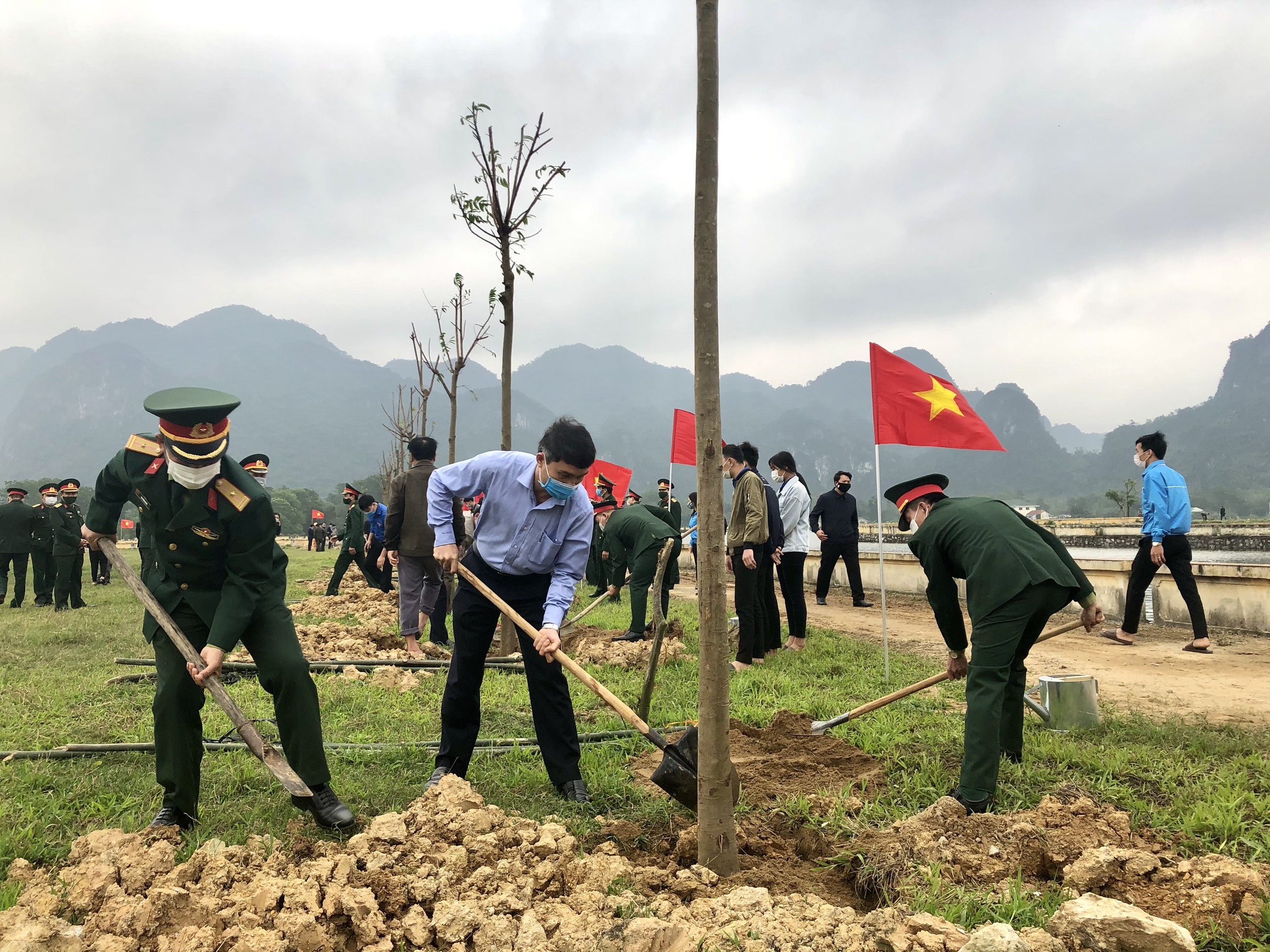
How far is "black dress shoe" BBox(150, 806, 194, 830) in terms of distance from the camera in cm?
325

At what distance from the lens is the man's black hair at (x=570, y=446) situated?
11.7 feet

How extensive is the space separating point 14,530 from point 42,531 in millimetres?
384

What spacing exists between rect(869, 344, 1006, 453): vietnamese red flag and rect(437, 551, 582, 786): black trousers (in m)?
3.36

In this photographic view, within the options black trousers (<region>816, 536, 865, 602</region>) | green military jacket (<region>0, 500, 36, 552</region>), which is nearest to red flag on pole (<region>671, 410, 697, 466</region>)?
black trousers (<region>816, 536, 865, 602</region>)

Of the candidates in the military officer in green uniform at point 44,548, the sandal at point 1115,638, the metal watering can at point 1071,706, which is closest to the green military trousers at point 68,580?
the military officer in green uniform at point 44,548

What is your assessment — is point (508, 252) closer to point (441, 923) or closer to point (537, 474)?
Answer: point (537, 474)

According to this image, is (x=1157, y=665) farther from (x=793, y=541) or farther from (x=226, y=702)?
(x=226, y=702)

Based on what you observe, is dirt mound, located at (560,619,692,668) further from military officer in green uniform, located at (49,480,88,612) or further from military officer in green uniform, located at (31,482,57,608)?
military officer in green uniform, located at (31,482,57,608)

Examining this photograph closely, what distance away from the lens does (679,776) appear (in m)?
3.38

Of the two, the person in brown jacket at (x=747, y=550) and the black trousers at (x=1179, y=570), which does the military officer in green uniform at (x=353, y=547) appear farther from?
the black trousers at (x=1179, y=570)

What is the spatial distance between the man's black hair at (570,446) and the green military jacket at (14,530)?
11962 millimetres

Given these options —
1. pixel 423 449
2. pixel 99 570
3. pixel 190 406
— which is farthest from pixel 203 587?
pixel 99 570

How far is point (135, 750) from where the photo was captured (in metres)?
4.27

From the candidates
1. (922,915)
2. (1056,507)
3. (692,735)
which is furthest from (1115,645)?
(1056,507)
